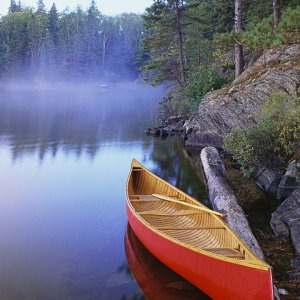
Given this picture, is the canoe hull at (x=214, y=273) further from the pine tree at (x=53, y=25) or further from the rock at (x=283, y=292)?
the pine tree at (x=53, y=25)

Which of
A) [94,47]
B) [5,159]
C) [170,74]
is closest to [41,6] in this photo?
[94,47]

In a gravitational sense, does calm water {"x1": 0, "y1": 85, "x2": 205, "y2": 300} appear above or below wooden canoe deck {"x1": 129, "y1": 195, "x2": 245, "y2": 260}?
below

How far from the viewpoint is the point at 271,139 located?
1141 centimetres

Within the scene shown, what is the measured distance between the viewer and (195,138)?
19562 mm

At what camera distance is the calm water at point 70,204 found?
294 inches

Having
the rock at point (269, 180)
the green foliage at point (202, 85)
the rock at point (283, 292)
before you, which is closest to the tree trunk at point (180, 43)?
the green foliage at point (202, 85)

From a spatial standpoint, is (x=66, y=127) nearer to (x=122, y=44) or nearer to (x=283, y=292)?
(x=283, y=292)

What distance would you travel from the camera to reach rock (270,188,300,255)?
798 cm

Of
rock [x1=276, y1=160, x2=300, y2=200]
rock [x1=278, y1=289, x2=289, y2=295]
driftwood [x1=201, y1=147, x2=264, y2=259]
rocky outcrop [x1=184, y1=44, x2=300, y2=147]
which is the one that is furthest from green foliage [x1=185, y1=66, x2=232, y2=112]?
rock [x1=278, y1=289, x2=289, y2=295]

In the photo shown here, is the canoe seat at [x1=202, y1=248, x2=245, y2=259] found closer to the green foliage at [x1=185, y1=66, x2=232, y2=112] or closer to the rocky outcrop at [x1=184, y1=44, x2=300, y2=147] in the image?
the rocky outcrop at [x1=184, y1=44, x2=300, y2=147]

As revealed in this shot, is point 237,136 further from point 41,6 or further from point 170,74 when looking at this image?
point 41,6

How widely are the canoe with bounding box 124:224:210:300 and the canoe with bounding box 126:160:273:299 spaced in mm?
300

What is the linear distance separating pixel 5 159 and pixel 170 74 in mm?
16360

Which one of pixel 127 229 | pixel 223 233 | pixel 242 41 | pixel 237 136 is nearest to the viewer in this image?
pixel 223 233
